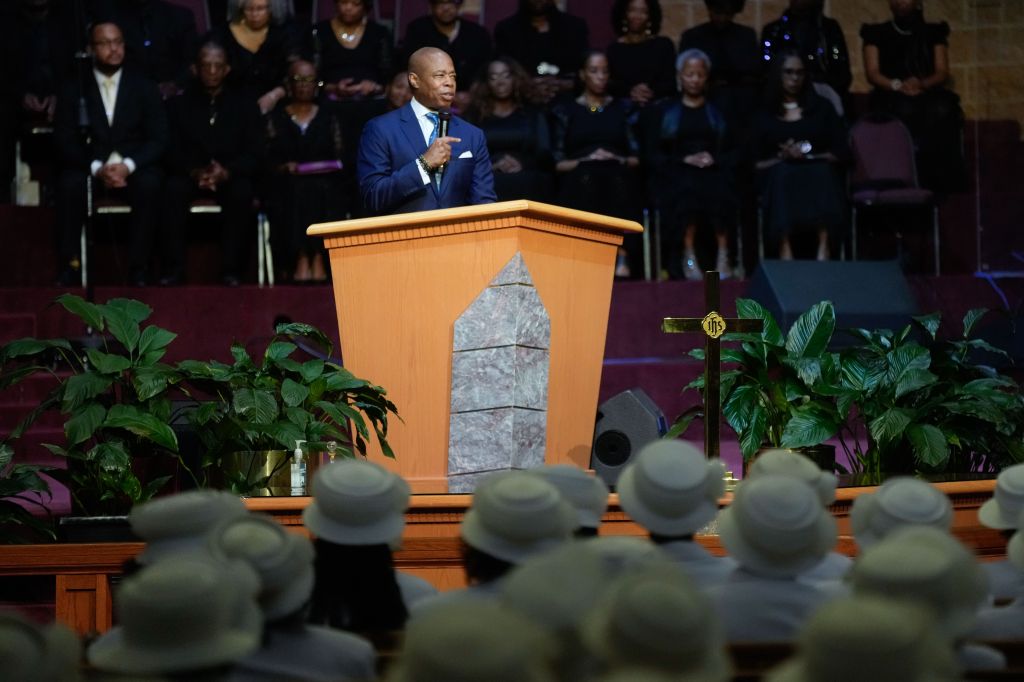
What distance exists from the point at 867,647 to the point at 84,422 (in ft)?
9.41

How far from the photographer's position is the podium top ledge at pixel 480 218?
13.4 feet

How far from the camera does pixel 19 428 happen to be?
13.3ft

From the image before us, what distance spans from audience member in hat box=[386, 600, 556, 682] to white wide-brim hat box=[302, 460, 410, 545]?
739 millimetres

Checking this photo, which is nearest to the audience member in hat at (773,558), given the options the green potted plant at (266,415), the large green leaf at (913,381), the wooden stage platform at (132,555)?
the wooden stage platform at (132,555)

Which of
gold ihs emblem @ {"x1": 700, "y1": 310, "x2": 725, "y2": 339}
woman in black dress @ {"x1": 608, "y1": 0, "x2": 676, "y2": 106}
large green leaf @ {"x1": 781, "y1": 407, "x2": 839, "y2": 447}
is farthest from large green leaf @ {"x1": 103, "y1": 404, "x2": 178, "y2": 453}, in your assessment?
woman in black dress @ {"x1": 608, "y1": 0, "x2": 676, "y2": 106}

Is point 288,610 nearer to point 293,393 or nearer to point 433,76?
point 293,393

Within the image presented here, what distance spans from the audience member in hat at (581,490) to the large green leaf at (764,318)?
6.86ft

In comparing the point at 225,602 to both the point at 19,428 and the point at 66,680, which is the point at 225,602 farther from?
the point at 19,428

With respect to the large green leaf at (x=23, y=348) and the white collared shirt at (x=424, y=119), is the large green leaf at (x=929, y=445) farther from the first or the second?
the large green leaf at (x=23, y=348)

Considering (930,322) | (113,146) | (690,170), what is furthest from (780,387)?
(113,146)

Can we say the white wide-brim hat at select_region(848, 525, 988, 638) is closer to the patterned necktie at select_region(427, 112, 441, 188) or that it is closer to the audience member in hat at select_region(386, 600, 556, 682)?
the audience member in hat at select_region(386, 600, 556, 682)

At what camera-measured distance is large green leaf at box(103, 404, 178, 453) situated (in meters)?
4.04

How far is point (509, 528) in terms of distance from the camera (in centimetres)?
232

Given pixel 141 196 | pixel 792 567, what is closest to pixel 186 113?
pixel 141 196
